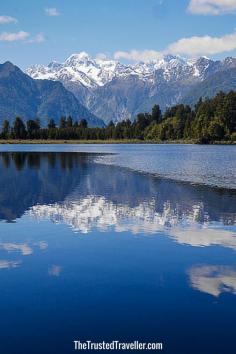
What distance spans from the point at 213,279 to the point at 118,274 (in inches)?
166

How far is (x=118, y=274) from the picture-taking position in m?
20.9

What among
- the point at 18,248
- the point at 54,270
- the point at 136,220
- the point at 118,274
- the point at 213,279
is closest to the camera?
the point at 213,279

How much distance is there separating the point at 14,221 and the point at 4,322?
19.5 meters

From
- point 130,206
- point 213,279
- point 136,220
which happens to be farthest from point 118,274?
point 130,206

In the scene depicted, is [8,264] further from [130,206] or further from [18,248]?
[130,206]

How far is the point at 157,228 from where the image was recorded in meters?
31.4

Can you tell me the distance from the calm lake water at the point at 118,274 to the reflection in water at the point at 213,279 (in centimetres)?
4

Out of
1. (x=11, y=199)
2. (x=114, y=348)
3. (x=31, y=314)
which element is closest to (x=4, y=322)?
(x=31, y=314)

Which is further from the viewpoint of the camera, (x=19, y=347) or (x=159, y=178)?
(x=159, y=178)

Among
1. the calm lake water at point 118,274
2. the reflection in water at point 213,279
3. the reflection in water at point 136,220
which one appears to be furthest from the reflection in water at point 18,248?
the reflection in water at point 213,279

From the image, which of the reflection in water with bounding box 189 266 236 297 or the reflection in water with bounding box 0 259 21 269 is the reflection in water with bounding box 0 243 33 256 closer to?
the reflection in water with bounding box 0 259 21 269

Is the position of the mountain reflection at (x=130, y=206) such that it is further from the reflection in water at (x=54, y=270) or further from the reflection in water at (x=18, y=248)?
the reflection in water at (x=54, y=270)

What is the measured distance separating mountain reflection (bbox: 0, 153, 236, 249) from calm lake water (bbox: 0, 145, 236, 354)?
95mm

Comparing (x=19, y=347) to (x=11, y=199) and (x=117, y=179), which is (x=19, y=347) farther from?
(x=117, y=179)
